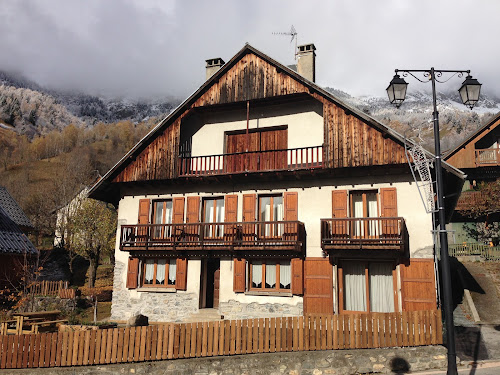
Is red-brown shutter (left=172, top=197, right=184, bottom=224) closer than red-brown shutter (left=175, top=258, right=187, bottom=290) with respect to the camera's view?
No

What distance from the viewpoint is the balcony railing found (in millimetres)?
18891

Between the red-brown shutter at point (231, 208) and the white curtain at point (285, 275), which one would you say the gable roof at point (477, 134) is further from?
the red-brown shutter at point (231, 208)

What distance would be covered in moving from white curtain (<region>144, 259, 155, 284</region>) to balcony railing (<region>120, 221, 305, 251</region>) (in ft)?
3.87

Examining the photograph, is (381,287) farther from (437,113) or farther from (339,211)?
(437,113)

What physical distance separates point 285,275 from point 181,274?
16.1ft

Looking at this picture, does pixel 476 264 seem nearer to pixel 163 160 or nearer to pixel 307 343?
pixel 307 343

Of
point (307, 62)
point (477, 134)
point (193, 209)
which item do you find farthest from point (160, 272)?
point (477, 134)

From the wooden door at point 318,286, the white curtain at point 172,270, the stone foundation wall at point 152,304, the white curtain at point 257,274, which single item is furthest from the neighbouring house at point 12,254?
the wooden door at point 318,286

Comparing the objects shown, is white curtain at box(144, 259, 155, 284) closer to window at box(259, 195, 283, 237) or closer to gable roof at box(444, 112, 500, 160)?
window at box(259, 195, 283, 237)

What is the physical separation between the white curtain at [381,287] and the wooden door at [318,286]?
1660 millimetres

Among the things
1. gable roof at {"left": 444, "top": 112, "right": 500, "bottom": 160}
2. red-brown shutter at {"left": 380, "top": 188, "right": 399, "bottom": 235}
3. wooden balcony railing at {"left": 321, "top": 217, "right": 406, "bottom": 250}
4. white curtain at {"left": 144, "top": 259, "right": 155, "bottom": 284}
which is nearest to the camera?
wooden balcony railing at {"left": 321, "top": 217, "right": 406, "bottom": 250}

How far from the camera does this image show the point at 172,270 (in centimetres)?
2136

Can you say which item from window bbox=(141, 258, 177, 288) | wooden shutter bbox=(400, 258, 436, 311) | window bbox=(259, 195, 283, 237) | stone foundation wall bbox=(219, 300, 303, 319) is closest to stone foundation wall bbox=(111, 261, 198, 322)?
window bbox=(141, 258, 177, 288)

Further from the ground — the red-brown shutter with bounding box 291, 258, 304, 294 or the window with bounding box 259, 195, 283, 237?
the window with bounding box 259, 195, 283, 237
